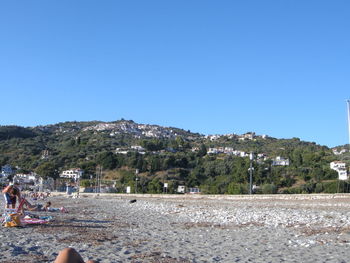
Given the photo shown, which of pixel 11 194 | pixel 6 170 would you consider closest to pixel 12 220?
pixel 11 194

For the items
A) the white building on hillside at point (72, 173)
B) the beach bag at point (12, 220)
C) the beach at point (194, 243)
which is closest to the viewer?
the beach at point (194, 243)

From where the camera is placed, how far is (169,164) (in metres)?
87.4

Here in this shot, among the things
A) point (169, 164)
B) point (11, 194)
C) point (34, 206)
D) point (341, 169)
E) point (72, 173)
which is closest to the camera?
point (11, 194)

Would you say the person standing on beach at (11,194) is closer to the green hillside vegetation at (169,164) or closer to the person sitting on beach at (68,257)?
the person sitting on beach at (68,257)

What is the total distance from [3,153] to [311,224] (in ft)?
354

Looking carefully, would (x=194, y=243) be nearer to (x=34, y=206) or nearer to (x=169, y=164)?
(x=34, y=206)

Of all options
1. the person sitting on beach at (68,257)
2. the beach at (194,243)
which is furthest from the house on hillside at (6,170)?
the person sitting on beach at (68,257)

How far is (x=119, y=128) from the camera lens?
17688 cm

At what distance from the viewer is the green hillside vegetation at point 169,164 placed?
56.3 metres

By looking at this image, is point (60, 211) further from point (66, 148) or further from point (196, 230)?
point (66, 148)

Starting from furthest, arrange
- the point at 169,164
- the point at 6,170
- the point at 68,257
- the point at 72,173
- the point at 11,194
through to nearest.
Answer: the point at 6,170 → the point at 72,173 → the point at 169,164 → the point at 11,194 → the point at 68,257

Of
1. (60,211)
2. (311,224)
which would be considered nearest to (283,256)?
(311,224)

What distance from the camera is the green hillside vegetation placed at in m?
56.3

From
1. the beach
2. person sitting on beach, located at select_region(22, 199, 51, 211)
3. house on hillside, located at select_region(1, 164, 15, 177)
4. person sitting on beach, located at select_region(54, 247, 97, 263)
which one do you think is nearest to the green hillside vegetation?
house on hillside, located at select_region(1, 164, 15, 177)
